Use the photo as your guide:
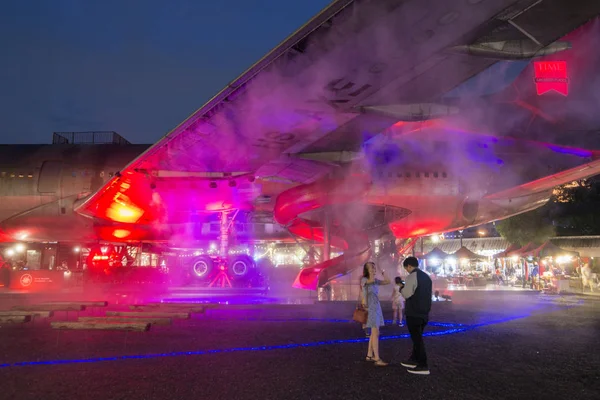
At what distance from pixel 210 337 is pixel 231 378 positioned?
3.27 metres

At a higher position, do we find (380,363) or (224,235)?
(224,235)

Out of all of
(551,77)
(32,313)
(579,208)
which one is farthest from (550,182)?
(579,208)

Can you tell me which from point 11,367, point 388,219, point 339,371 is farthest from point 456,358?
point 388,219

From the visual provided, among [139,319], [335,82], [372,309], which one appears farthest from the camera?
[139,319]

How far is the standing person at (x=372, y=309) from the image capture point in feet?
20.3

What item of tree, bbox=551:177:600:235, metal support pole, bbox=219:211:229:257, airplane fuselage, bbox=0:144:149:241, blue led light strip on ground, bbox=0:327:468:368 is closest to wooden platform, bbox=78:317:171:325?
blue led light strip on ground, bbox=0:327:468:368

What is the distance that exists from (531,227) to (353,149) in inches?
1067

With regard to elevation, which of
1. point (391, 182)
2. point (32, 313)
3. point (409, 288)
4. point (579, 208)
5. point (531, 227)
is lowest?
point (32, 313)

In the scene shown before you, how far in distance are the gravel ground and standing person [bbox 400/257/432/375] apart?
0.25 metres

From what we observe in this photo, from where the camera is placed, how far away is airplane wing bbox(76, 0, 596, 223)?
210 inches

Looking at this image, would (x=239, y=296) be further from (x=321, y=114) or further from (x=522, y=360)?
(x=522, y=360)

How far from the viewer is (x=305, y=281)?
14586mm

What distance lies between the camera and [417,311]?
592cm

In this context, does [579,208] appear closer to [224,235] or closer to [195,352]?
[224,235]
